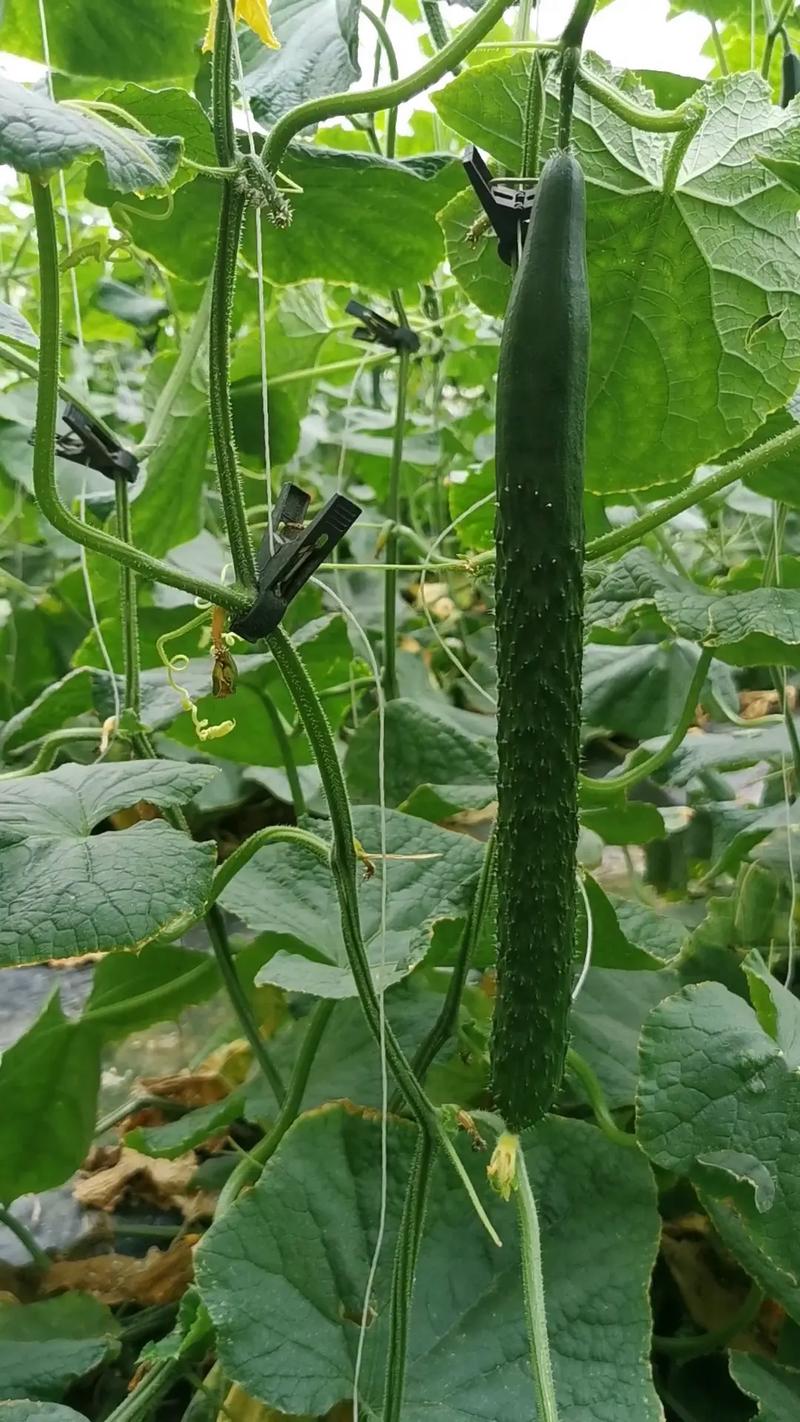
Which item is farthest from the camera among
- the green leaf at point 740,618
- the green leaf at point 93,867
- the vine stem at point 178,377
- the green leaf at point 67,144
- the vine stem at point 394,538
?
the vine stem at point 394,538

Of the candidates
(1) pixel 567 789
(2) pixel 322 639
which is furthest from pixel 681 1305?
(2) pixel 322 639

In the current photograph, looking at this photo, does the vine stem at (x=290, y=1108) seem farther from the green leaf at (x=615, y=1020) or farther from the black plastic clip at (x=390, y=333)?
the black plastic clip at (x=390, y=333)

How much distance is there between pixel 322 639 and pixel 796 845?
1.65 ft

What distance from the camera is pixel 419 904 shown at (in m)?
0.75

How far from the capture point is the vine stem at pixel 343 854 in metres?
0.53

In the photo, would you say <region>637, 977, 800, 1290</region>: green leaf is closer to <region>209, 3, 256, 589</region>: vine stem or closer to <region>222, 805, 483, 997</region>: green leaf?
<region>222, 805, 483, 997</region>: green leaf

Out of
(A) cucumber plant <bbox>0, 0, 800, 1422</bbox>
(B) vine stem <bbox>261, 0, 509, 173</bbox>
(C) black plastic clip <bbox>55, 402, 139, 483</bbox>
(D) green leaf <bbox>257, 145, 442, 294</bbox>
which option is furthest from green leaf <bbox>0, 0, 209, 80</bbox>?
(B) vine stem <bbox>261, 0, 509, 173</bbox>

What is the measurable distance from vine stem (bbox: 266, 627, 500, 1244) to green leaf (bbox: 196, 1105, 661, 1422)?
14 cm

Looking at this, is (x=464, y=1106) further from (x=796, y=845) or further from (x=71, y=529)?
(x=71, y=529)

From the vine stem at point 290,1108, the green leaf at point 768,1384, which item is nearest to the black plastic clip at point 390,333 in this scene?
the vine stem at point 290,1108

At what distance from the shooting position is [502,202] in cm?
53

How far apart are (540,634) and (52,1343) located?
597 mm

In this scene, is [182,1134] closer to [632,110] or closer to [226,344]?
[226,344]

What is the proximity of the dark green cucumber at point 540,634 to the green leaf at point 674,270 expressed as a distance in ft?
0.85
